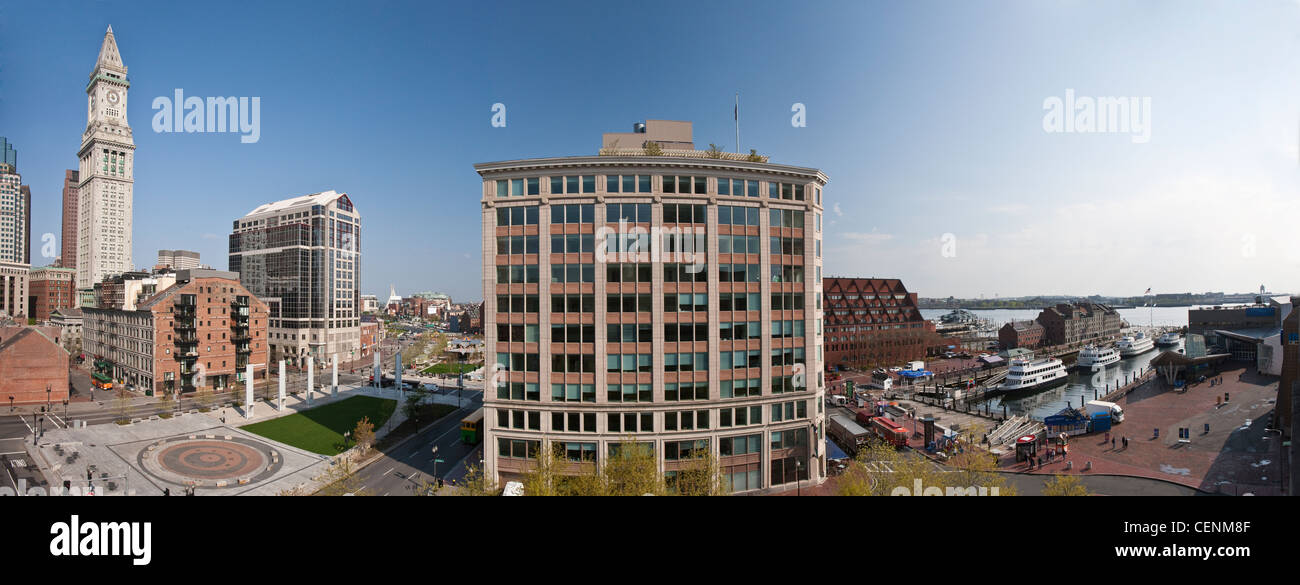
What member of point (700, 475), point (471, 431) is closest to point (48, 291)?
point (471, 431)

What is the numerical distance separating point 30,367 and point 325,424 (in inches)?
454

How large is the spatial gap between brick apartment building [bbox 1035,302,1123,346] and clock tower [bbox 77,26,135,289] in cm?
9371

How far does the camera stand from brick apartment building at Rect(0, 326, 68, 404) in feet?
60.1

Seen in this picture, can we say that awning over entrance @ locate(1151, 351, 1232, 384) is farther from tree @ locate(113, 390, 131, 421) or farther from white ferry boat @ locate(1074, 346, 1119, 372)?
tree @ locate(113, 390, 131, 421)

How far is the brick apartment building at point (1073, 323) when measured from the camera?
64.7m

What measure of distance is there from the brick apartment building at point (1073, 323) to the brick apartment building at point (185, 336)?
3779 inches

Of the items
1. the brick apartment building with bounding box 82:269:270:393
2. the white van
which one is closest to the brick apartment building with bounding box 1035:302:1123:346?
the white van

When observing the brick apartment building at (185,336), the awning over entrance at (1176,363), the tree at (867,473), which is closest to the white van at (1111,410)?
the tree at (867,473)

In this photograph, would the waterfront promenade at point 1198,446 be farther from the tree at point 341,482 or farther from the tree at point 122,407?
the tree at point 122,407
